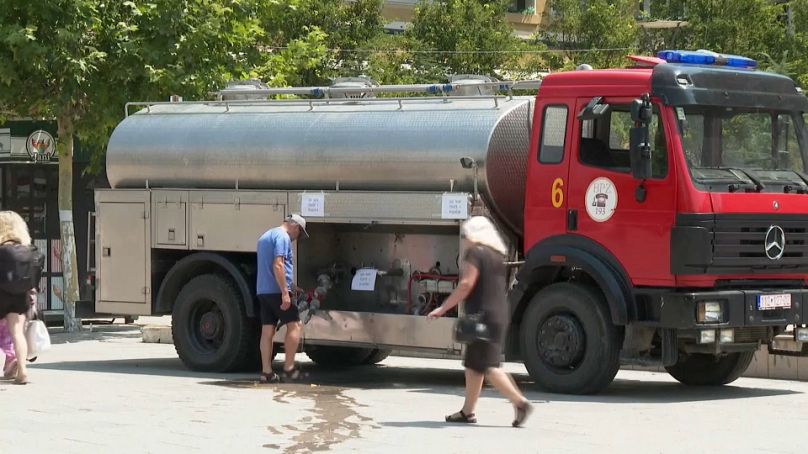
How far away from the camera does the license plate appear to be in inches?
532

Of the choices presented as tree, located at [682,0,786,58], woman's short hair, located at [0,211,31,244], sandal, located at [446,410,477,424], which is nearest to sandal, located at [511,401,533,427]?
sandal, located at [446,410,477,424]

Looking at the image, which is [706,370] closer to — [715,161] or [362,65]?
[715,161]

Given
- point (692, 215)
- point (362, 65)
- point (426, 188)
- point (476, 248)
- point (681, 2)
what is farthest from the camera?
point (681, 2)

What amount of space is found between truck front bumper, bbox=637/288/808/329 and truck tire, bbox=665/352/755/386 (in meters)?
1.11

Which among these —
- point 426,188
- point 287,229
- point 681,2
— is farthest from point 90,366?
point 681,2

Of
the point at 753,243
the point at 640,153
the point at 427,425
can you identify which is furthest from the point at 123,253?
the point at 753,243

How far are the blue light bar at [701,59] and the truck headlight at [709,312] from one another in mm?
2170

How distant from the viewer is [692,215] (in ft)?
43.1

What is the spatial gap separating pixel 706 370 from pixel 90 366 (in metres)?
6.62

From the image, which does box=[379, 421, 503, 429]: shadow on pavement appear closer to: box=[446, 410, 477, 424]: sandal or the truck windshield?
box=[446, 410, 477, 424]: sandal

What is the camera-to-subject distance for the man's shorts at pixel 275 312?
14.9m

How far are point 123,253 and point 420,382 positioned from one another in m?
3.79

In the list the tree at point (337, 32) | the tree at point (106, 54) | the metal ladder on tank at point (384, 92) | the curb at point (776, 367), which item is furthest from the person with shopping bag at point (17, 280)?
the tree at point (337, 32)

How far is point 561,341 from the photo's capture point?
1384cm
